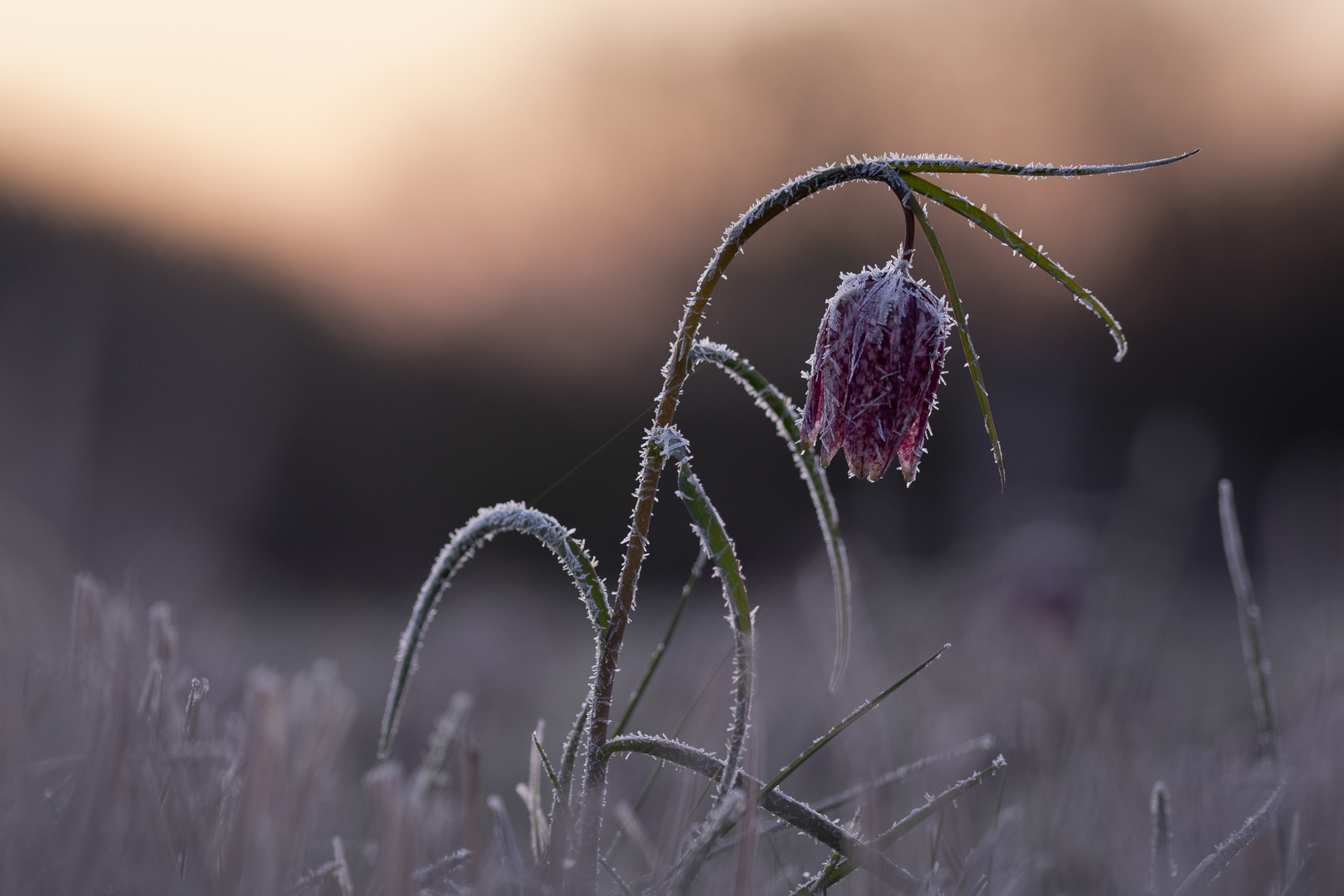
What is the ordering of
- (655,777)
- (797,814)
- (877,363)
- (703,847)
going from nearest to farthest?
1. (703,847)
2. (797,814)
3. (877,363)
4. (655,777)

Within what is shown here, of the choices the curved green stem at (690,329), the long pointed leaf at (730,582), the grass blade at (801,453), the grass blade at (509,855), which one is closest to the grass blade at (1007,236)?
the curved green stem at (690,329)

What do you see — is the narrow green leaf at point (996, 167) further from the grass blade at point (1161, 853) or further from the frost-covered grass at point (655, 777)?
the grass blade at point (1161, 853)

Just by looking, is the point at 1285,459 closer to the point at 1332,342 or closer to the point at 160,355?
the point at 1332,342

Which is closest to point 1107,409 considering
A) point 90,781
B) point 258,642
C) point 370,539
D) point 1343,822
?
point 370,539

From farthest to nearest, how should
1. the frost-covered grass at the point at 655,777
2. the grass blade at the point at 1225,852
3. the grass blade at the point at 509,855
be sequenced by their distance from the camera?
the grass blade at the point at 1225,852 → the grass blade at the point at 509,855 → the frost-covered grass at the point at 655,777

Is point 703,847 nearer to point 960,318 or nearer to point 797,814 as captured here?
point 797,814

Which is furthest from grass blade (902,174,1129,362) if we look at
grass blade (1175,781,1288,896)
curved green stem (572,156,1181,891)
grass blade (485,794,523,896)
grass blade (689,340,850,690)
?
grass blade (485,794,523,896)

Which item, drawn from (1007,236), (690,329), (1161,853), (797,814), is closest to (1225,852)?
(1161,853)
